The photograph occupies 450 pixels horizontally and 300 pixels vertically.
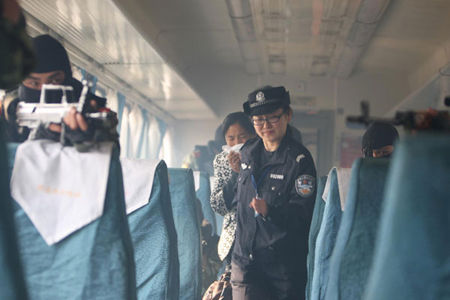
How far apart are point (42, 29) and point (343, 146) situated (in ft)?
7.55

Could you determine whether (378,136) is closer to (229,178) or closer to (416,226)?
(229,178)

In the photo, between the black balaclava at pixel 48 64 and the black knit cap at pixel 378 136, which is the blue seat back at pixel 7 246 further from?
the black knit cap at pixel 378 136

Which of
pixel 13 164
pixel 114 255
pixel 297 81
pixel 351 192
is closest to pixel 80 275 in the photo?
pixel 114 255

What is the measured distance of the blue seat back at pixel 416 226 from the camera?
2.63ft

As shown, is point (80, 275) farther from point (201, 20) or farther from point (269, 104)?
point (201, 20)

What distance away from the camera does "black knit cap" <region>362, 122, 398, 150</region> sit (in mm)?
1875

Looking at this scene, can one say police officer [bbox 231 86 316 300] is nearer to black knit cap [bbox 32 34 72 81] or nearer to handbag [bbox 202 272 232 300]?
handbag [bbox 202 272 232 300]

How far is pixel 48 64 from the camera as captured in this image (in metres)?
1.46

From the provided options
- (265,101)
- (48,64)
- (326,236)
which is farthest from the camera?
(265,101)

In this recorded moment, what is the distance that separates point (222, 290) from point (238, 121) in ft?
2.76

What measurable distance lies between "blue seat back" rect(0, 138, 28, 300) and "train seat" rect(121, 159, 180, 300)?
3.19 ft

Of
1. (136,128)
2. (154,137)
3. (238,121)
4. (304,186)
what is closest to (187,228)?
(238,121)

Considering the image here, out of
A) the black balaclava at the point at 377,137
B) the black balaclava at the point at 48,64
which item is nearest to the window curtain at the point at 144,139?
the black balaclava at the point at 377,137

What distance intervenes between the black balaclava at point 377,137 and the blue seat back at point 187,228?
3.10 ft
